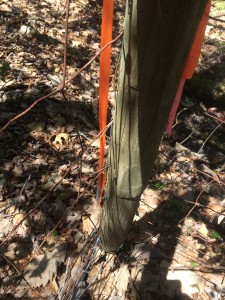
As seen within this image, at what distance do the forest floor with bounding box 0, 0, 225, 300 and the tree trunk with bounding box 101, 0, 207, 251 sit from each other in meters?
0.33

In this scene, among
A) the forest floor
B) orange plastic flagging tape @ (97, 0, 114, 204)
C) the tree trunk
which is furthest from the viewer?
the forest floor

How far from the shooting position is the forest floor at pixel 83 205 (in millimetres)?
2303

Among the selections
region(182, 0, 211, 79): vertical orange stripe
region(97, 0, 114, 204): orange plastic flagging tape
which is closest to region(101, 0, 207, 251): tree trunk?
region(97, 0, 114, 204): orange plastic flagging tape

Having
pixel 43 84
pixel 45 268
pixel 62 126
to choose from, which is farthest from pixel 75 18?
pixel 45 268

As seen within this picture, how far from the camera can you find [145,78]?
1072mm

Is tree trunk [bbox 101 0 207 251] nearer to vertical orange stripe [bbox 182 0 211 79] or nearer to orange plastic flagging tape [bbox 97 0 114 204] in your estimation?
orange plastic flagging tape [bbox 97 0 114 204]

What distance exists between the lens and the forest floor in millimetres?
2303

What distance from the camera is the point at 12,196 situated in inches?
102

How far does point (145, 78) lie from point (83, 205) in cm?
181

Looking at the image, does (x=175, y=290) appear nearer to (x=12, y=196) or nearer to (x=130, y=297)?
(x=130, y=297)

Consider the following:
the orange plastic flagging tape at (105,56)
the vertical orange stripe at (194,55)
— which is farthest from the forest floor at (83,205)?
the vertical orange stripe at (194,55)

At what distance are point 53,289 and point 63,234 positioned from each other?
425 millimetres

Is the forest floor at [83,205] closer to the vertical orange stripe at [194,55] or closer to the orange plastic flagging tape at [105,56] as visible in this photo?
the orange plastic flagging tape at [105,56]

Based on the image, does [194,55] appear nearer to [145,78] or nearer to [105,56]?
[105,56]
